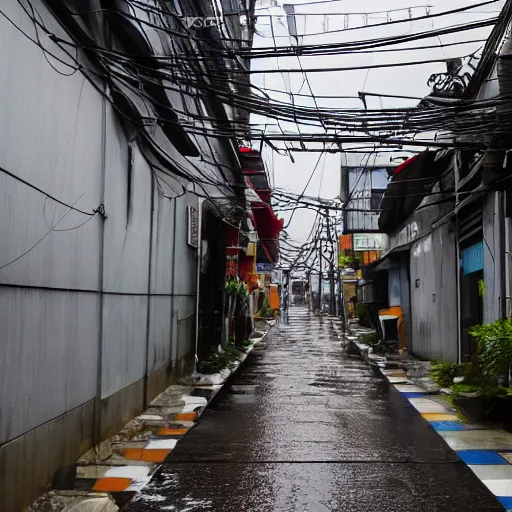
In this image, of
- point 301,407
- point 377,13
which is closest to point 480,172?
point 377,13

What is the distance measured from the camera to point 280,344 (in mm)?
27312

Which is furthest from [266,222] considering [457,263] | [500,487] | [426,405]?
[500,487]

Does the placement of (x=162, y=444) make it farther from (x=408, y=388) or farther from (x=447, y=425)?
(x=408, y=388)

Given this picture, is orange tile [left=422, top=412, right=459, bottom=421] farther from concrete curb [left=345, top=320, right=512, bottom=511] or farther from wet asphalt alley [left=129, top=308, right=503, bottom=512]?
wet asphalt alley [left=129, top=308, right=503, bottom=512]

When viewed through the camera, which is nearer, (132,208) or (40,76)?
(40,76)

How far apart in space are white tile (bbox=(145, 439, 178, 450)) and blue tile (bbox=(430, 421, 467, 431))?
397 cm

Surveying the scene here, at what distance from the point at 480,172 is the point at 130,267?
6.86m

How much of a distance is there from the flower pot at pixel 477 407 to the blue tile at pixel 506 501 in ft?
11.3

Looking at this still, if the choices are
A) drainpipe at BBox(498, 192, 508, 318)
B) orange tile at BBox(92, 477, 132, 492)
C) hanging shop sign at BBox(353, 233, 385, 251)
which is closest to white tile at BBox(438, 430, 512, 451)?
drainpipe at BBox(498, 192, 508, 318)

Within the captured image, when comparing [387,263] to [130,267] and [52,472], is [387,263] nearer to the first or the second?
[130,267]

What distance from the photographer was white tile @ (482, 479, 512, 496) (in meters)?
6.16

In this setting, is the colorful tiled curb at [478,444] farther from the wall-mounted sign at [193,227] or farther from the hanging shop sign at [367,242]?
the hanging shop sign at [367,242]

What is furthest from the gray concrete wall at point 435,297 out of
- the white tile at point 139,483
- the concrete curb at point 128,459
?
the white tile at point 139,483

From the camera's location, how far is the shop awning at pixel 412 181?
15977 mm
